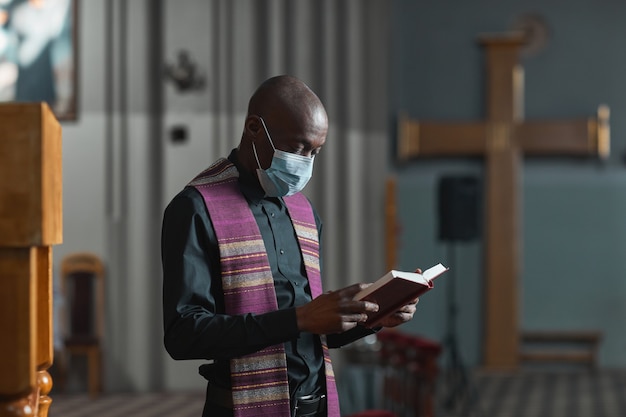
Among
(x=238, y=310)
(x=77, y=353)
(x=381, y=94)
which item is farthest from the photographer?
(x=381, y=94)

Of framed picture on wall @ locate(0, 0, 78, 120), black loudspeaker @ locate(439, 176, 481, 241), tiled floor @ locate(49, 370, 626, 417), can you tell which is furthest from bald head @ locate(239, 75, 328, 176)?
framed picture on wall @ locate(0, 0, 78, 120)

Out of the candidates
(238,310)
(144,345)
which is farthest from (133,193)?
(238,310)

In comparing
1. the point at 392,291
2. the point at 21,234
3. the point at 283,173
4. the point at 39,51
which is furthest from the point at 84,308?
the point at 21,234

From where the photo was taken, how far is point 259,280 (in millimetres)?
2305

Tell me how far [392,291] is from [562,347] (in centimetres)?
788

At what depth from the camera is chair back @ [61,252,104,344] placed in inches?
334

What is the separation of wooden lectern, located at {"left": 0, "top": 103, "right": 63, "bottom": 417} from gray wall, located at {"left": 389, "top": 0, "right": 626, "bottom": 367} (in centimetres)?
857

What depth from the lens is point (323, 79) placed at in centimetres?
891

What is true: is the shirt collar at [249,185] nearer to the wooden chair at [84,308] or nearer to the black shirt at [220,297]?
the black shirt at [220,297]

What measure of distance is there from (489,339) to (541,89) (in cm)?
243

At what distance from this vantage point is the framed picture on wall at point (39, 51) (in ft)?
28.6

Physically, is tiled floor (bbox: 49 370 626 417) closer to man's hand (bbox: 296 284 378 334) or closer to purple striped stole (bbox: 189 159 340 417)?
purple striped stole (bbox: 189 159 340 417)

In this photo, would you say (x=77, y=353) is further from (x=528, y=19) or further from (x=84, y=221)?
(x=528, y=19)

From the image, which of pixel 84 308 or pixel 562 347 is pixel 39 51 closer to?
pixel 84 308
